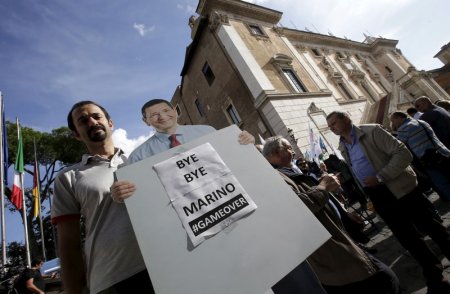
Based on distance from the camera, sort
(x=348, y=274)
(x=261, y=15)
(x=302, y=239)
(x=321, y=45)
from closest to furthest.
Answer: (x=302, y=239) < (x=348, y=274) < (x=261, y=15) < (x=321, y=45)

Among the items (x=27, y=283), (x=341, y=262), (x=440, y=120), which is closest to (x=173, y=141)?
(x=341, y=262)

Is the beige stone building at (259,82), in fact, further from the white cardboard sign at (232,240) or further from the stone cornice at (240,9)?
the white cardboard sign at (232,240)

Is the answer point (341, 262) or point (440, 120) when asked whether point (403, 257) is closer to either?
point (341, 262)

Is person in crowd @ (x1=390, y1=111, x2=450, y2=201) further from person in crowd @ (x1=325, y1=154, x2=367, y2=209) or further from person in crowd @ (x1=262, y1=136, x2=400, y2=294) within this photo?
person in crowd @ (x1=262, y1=136, x2=400, y2=294)

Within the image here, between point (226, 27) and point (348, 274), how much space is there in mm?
15329

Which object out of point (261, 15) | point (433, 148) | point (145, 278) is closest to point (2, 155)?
point (145, 278)

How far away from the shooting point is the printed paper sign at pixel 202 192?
1.16 m

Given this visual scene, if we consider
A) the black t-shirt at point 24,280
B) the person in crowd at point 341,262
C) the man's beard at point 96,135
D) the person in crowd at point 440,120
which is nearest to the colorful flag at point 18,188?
the black t-shirt at point 24,280

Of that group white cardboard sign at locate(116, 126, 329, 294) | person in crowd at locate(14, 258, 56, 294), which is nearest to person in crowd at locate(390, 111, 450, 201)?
white cardboard sign at locate(116, 126, 329, 294)

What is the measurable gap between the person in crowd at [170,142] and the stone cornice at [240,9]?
15.4 meters

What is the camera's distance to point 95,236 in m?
1.41

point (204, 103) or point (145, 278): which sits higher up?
point (204, 103)

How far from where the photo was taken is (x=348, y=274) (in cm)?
165

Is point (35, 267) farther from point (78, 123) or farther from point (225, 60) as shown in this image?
point (225, 60)
